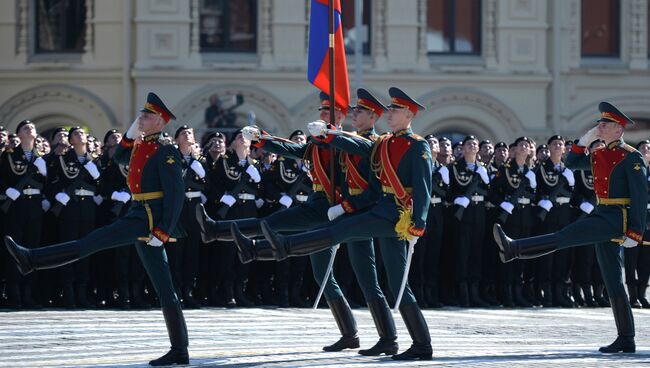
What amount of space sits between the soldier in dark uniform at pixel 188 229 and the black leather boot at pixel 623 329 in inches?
225

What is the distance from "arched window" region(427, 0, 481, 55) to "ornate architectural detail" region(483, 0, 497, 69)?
A: 25cm

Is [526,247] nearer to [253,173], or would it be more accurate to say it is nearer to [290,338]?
[290,338]

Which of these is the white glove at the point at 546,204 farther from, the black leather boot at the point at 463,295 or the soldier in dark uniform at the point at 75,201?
the soldier in dark uniform at the point at 75,201

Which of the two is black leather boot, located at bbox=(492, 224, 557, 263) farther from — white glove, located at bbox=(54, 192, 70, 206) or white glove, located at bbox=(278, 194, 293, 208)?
white glove, located at bbox=(54, 192, 70, 206)

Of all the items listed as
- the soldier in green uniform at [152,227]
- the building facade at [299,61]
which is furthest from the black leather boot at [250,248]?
the building facade at [299,61]

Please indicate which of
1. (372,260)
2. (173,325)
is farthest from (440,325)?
(173,325)

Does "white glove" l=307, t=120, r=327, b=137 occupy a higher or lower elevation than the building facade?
lower

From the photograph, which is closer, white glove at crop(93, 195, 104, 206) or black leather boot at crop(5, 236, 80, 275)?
black leather boot at crop(5, 236, 80, 275)

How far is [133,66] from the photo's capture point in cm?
3120

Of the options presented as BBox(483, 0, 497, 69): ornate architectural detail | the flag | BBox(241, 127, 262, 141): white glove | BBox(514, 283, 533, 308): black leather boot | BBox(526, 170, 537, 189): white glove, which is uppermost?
BBox(483, 0, 497, 69): ornate architectural detail

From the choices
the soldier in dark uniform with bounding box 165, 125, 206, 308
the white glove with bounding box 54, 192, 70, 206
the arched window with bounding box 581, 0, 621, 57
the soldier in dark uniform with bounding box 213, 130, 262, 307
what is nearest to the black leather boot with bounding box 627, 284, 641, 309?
the soldier in dark uniform with bounding box 213, 130, 262, 307

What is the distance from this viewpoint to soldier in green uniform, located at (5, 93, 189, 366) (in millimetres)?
12008

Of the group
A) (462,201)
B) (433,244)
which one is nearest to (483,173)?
(462,201)

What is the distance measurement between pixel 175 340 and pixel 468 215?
726 centimetres
